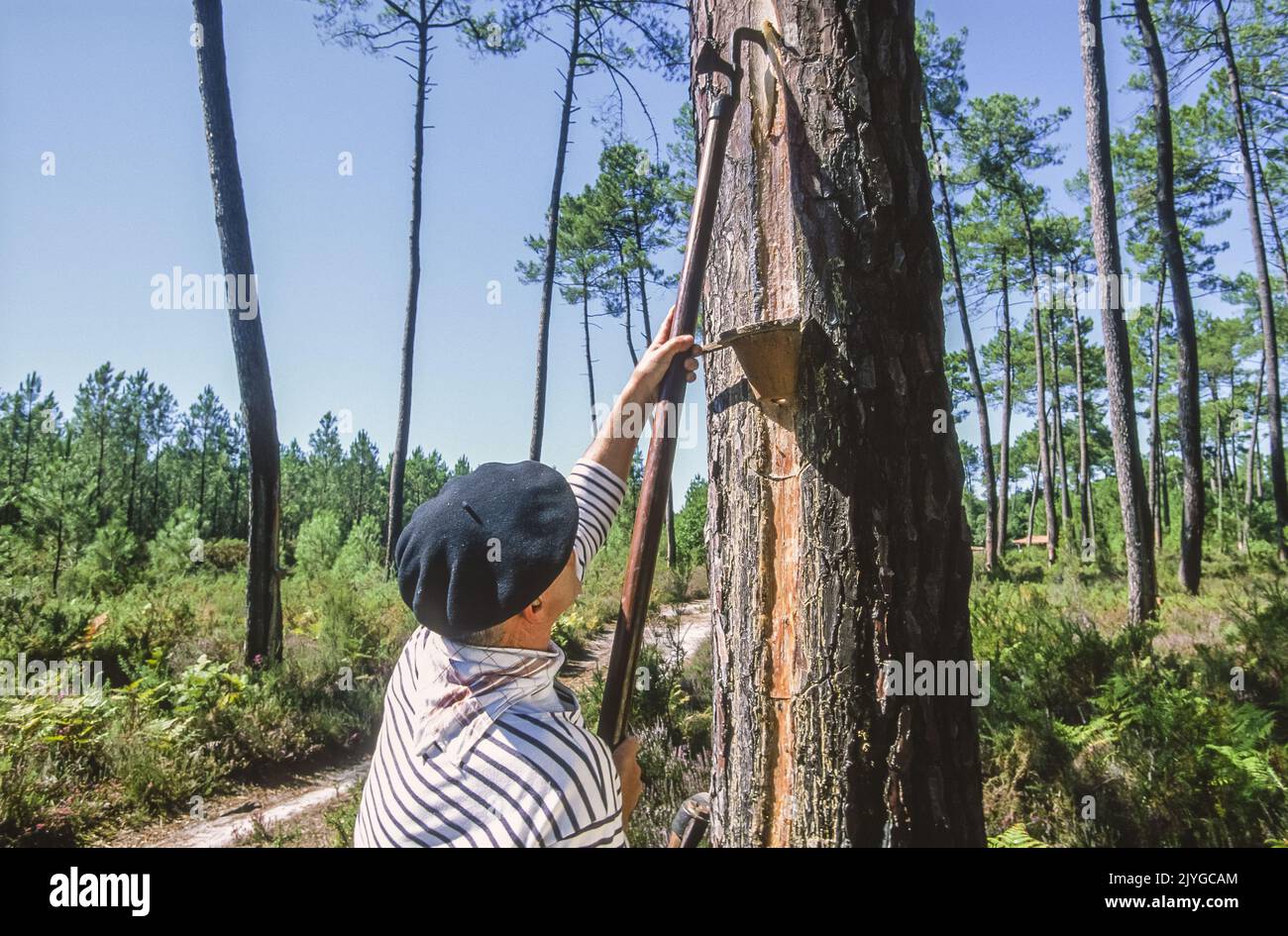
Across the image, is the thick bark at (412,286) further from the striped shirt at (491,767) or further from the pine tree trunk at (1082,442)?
the pine tree trunk at (1082,442)

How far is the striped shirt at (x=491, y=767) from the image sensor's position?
1343 millimetres

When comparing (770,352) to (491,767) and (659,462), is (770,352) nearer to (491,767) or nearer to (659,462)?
(659,462)

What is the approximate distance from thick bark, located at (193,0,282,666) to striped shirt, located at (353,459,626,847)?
7391mm

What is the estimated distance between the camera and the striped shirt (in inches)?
52.9

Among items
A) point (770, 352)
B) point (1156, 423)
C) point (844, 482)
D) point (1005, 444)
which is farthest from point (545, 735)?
point (1156, 423)

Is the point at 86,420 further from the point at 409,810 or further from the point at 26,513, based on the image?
the point at 409,810

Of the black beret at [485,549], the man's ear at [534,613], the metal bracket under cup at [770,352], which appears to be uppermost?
the metal bracket under cup at [770,352]

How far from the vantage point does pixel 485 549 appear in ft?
4.89

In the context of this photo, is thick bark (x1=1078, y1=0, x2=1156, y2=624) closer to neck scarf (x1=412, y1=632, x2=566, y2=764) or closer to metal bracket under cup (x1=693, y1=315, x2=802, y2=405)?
metal bracket under cup (x1=693, y1=315, x2=802, y2=405)

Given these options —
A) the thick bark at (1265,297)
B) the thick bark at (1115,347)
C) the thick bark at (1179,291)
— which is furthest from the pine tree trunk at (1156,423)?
the thick bark at (1115,347)

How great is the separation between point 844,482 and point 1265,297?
19740 mm

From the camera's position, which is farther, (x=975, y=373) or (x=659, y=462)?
(x=975, y=373)

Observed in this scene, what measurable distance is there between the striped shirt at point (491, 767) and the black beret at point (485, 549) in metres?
0.11
